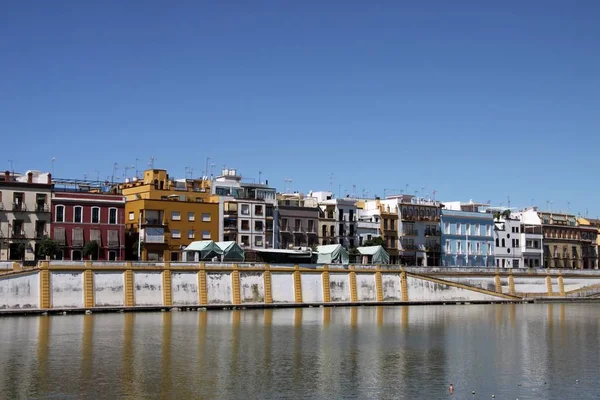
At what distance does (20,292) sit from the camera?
263 ft

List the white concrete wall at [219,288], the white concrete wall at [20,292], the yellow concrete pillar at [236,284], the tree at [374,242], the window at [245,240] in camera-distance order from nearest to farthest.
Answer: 1. the white concrete wall at [20,292]
2. the white concrete wall at [219,288]
3. the yellow concrete pillar at [236,284]
4. the window at [245,240]
5. the tree at [374,242]

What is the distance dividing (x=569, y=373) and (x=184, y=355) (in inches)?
888

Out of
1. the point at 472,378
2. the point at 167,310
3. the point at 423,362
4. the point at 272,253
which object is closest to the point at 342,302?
the point at 272,253

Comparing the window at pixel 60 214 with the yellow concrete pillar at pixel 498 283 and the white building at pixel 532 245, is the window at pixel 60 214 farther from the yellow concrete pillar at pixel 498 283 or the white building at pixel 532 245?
the white building at pixel 532 245

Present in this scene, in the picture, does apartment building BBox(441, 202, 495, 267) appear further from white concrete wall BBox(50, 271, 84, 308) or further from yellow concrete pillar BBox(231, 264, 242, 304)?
white concrete wall BBox(50, 271, 84, 308)

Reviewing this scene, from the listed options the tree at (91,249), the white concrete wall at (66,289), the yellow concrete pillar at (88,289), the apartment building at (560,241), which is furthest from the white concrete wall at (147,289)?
the apartment building at (560,241)

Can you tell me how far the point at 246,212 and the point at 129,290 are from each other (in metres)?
37.1

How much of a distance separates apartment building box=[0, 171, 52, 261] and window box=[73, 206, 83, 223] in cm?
315

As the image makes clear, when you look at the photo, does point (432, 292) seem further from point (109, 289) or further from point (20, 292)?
point (20, 292)

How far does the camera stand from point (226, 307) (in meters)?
92.6

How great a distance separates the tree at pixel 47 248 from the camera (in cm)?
10138

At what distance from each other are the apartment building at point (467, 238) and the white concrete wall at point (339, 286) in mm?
44445

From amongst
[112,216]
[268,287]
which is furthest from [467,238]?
[112,216]

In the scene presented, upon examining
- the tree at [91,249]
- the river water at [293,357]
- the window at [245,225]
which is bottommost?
the river water at [293,357]
